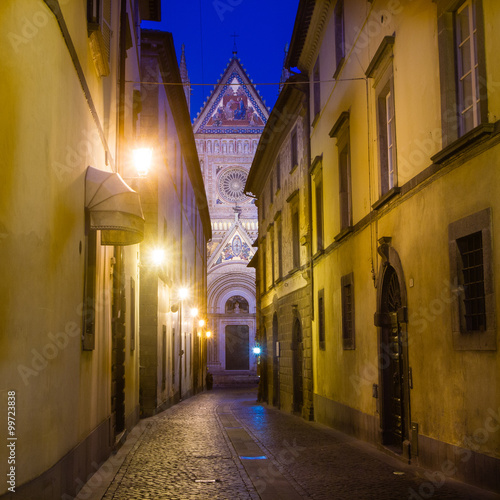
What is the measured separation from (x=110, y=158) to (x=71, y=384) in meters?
4.87

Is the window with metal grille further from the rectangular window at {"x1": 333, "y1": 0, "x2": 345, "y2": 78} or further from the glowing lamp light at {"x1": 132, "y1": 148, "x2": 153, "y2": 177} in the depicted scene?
the rectangular window at {"x1": 333, "y1": 0, "x2": 345, "y2": 78}

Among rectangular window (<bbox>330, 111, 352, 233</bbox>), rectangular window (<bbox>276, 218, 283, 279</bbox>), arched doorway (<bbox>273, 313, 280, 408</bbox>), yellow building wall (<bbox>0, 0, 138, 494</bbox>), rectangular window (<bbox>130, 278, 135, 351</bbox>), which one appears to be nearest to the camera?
yellow building wall (<bbox>0, 0, 138, 494</bbox>)

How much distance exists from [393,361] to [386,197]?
263 centimetres

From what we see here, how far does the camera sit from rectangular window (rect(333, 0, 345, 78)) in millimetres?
15562

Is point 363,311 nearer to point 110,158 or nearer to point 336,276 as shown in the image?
point 336,276

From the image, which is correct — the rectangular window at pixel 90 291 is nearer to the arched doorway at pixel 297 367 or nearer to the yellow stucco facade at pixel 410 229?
the yellow stucco facade at pixel 410 229

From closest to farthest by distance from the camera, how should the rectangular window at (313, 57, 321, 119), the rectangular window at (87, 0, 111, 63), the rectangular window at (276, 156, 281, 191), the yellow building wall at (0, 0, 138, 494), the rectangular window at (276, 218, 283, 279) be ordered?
the yellow building wall at (0, 0, 138, 494) → the rectangular window at (87, 0, 111, 63) → the rectangular window at (313, 57, 321, 119) → the rectangular window at (276, 218, 283, 279) → the rectangular window at (276, 156, 281, 191)

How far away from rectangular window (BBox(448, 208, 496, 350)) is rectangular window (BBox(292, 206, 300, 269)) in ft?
43.3

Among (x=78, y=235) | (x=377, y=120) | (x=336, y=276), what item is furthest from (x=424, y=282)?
(x=336, y=276)

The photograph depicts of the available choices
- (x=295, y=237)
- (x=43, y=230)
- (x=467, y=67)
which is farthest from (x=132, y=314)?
(x=43, y=230)

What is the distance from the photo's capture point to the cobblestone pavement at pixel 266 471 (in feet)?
26.1

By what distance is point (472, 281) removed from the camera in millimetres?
8445

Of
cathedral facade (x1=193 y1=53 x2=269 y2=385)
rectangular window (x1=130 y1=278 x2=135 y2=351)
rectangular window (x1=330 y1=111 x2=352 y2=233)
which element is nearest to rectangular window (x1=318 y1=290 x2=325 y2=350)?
rectangular window (x1=330 y1=111 x2=352 y2=233)

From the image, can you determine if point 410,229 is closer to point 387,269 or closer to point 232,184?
point 387,269
